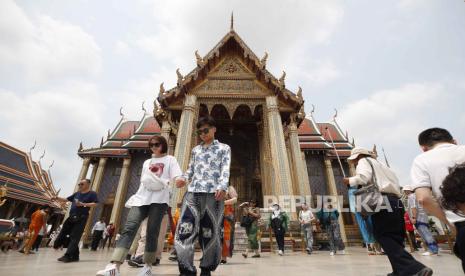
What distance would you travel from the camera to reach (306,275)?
289 cm

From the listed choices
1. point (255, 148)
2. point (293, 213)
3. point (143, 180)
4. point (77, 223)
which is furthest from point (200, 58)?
point (143, 180)

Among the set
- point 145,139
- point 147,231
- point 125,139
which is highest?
point 125,139

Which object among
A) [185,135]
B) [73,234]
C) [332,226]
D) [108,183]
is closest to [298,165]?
[332,226]

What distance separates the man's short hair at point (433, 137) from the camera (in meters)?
1.85

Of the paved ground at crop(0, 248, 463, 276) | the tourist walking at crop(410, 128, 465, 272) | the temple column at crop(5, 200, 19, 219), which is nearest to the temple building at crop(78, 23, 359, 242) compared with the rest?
the paved ground at crop(0, 248, 463, 276)

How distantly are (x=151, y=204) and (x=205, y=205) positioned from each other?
57 centimetres

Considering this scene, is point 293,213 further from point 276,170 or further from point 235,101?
point 235,101

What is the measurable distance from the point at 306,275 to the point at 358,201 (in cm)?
104

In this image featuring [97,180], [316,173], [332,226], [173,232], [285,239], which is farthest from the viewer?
[316,173]

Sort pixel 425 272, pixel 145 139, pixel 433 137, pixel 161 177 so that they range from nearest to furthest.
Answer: pixel 433 137 < pixel 425 272 < pixel 161 177 < pixel 145 139

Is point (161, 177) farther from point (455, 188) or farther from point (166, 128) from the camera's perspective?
point (166, 128)

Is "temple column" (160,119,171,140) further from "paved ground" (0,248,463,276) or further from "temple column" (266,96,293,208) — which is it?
"paved ground" (0,248,463,276)

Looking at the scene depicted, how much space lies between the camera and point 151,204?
261 cm

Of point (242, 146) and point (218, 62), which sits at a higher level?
point (218, 62)
